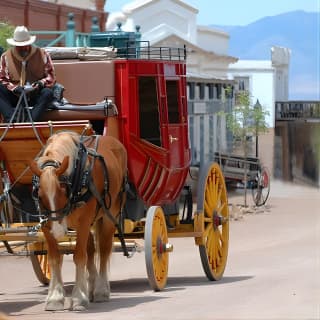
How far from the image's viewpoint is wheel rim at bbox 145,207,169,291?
13.7m

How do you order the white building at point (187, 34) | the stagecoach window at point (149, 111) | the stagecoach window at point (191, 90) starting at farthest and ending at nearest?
the white building at point (187, 34) < the stagecoach window at point (191, 90) < the stagecoach window at point (149, 111)

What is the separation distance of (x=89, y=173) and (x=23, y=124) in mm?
1168

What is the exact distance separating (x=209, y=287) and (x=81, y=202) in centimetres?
293

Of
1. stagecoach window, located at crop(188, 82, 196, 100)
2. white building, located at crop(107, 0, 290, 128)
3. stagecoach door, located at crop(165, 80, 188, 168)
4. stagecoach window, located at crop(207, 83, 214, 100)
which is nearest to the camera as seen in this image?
stagecoach door, located at crop(165, 80, 188, 168)

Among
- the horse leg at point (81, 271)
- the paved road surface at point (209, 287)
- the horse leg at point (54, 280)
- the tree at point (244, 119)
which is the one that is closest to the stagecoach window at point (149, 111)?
the paved road surface at point (209, 287)

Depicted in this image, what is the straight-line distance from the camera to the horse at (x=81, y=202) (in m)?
11.9

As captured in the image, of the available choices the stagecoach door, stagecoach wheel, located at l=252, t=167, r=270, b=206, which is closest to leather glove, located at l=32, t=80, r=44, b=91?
the stagecoach door

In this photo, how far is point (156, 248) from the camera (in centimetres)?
1400

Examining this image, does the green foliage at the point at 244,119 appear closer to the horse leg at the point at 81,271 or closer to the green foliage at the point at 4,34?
the green foliage at the point at 4,34

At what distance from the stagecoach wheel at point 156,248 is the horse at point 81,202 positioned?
0.44 meters

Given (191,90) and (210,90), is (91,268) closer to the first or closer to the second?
(191,90)

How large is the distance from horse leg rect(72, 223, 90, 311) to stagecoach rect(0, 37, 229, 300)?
0.61 m

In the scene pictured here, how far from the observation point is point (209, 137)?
43.8 meters

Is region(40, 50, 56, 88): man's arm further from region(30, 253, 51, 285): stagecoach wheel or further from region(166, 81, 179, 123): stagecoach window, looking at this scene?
region(30, 253, 51, 285): stagecoach wheel
